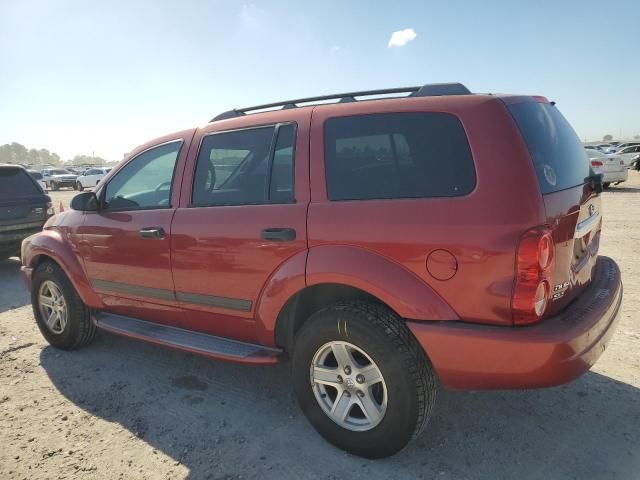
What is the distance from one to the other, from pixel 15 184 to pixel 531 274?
8.39 m

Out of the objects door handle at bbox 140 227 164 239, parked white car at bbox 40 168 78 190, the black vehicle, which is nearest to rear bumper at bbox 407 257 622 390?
door handle at bbox 140 227 164 239

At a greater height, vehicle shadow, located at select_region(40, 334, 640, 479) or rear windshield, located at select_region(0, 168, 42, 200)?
rear windshield, located at select_region(0, 168, 42, 200)

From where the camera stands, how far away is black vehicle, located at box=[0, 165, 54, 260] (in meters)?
7.42

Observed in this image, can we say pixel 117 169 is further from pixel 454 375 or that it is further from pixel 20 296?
pixel 20 296

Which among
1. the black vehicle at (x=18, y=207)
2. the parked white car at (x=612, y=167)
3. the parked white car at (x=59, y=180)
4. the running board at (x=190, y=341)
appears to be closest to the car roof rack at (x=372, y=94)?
the running board at (x=190, y=341)

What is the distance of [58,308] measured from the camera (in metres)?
4.16

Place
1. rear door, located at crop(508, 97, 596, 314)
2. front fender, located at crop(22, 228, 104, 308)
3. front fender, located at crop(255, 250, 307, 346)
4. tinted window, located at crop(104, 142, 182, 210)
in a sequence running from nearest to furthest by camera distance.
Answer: rear door, located at crop(508, 97, 596, 314)
front fender, located at crop(255, 250, 307, 346)
tinted window, located at crop(104, 142, 182, 210)
front fender, located at crop(22, 228, 104, 308)

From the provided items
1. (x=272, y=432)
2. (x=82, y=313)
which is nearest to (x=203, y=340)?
(x=272, y=432)

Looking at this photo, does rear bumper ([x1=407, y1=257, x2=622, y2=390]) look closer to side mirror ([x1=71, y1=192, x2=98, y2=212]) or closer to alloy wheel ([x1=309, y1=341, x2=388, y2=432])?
alloy wheel ([x1=309, y1=341, x2=388, y2=432])

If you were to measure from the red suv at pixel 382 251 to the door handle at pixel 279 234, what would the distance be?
0.05 ft

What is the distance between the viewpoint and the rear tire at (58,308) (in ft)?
13.3

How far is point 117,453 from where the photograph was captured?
2.69 meters

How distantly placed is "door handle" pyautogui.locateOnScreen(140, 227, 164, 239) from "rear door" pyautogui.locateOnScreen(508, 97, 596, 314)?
235 centimetres

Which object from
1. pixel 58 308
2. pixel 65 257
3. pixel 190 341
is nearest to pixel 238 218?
pixel 190 341
